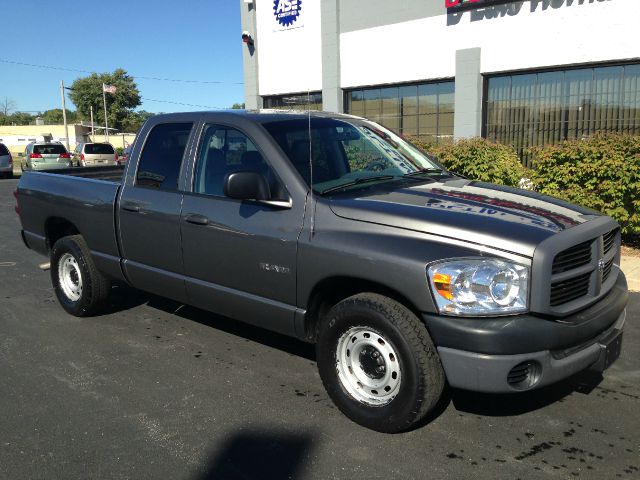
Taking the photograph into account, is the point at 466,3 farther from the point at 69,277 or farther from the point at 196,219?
the point at 196,219

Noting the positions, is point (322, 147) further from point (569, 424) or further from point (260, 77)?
point (260, 77)

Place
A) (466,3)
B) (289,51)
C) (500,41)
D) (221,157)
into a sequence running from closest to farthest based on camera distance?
(221,157) → (500,41) → (466,3) → (289,51)

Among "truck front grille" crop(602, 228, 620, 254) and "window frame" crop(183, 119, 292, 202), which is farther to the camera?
"window frame" crop(183, 119, 292, 202)

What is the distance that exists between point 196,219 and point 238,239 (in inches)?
18.3

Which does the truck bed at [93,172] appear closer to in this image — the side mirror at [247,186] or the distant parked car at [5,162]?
the side mirror at [247,186]

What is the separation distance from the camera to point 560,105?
13.4m

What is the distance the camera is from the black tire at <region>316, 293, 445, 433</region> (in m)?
3.17

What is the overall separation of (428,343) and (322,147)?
1.69 m

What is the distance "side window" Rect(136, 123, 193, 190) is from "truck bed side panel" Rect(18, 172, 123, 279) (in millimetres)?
391

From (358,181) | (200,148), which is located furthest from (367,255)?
(200,148)

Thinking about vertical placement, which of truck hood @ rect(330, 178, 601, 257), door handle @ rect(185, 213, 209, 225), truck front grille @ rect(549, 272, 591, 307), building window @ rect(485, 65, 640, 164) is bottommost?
truck front grille @ rect(549, 272, 591, 307)

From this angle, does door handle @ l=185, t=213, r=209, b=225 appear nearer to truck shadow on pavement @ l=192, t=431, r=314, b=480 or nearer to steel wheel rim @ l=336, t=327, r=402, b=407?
steel wheel rim @ l=336, t=327, r=402, b=407

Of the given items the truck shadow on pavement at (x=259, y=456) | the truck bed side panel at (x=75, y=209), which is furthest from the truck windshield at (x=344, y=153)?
the truck bed side panel at (x=75, y=209)

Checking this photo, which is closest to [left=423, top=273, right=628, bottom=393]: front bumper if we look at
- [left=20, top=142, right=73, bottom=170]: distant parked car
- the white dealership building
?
the white dealership building
